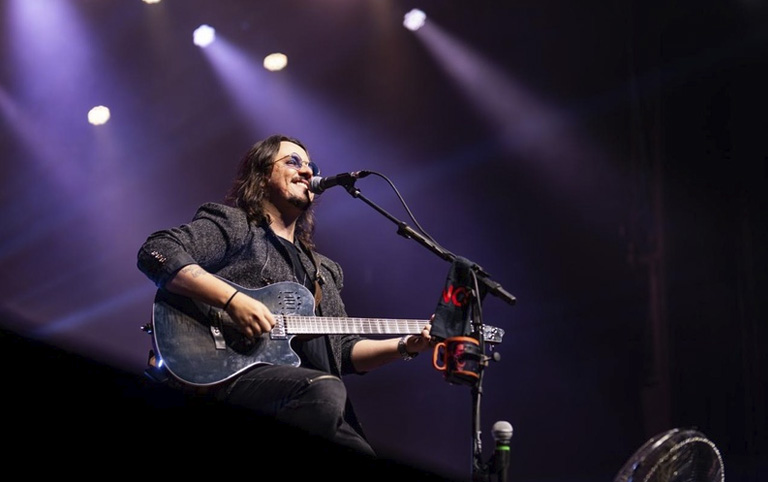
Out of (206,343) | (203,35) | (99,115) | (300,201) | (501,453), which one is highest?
(203,35)

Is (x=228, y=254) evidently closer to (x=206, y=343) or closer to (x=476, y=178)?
(x=206, y=343)

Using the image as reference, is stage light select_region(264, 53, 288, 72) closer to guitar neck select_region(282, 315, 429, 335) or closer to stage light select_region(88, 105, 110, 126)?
stage light select_region(88, 105, 110, 126)

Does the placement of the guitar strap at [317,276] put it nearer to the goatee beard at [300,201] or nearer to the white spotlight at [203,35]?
the goatee beard at [300,201]

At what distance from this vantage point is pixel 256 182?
13.3 ft

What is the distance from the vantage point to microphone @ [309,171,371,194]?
341 centimetres

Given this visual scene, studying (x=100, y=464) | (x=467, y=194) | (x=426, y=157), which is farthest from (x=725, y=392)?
(x=100, y=464)

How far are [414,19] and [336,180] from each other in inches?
177

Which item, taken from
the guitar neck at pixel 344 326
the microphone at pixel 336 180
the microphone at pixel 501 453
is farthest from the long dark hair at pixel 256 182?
the microphone at pixel 501 453

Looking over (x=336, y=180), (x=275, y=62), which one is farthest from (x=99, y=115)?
(x=336, y=180)

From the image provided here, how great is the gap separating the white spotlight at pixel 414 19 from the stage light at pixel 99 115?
2845 millimetres

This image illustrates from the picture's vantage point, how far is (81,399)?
1.35 m

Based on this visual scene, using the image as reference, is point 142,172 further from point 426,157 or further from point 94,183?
point 426,157

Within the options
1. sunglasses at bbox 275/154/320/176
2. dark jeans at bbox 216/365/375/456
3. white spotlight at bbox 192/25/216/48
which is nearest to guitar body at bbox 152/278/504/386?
dark jeans at bbox 216/365/375/456

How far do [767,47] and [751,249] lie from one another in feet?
5.55
